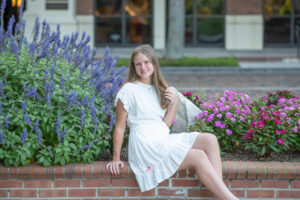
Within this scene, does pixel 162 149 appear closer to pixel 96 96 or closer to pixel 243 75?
pixel 96 96

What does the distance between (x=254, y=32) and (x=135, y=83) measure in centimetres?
1451

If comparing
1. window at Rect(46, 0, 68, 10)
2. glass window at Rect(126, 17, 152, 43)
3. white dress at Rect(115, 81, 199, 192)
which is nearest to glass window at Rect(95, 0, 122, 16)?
glass window at Rect(126, 17, 152, 43)

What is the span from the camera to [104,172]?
3.71 m

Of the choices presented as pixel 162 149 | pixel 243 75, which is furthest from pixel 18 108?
pixel 243 75

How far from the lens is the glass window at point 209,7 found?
714 inches

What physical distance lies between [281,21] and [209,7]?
9.01 feet

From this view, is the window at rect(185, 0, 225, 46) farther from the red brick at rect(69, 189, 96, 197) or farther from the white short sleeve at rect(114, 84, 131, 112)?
the red brick at rect(69, 189, 96, 197)

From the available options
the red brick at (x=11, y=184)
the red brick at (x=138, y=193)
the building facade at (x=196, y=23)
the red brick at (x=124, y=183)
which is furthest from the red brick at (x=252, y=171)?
the building facade at (x=196, y=23)

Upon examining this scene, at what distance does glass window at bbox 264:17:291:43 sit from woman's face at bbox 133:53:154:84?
1503 cm

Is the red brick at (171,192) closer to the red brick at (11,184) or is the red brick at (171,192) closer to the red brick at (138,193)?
the red brick at (138,193)

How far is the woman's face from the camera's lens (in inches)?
156

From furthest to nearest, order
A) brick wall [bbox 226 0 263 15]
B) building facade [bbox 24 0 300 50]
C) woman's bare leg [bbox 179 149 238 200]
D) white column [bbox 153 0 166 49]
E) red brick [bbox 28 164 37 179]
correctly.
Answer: white column [bbox 153 0 166 49] → building facade [bbox 24 0 300 50] → brick wall [bbox 226 0 263 15] → red brick [bbox 28 164 37 179] → woman's bare leg [bbox 179 149 238 200]

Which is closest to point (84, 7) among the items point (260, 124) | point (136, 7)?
point (136, 7)

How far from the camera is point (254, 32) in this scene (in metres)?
17.8
